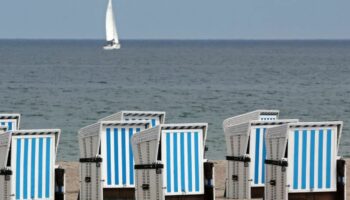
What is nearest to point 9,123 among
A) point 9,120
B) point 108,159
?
point 9,120

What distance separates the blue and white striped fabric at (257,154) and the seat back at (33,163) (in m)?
2.64

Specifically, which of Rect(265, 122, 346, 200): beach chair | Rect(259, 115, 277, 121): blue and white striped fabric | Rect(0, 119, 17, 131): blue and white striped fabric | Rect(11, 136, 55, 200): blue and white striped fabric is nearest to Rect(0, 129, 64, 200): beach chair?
Rect(11, 136, 55, 200): blue and white striped fabric

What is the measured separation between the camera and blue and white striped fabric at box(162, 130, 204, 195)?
14.3 metres

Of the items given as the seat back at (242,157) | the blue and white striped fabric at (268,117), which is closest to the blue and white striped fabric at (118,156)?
the seat back at (242,157)

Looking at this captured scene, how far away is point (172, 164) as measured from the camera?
47.0ft

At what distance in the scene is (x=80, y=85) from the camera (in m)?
69.4

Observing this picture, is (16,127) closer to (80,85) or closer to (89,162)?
(89,162)

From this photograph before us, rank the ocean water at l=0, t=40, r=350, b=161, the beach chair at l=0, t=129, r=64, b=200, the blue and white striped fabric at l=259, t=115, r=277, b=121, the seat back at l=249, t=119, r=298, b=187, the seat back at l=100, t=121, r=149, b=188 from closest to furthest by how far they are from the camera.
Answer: the beach chair at l=0, t=129, r=64, b=200 < the seat back at l=100, t=121, r=149, b=188 < the seat back at l=249, t=119, r=298, b=187 < the blue and white striped fabric at l=259, t=115, r=277, b=121 < the ocean water at l=0, t=40, r=350, b=161

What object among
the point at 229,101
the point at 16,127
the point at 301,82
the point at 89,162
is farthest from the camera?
the point at 301,82

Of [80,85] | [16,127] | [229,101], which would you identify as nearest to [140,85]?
[80,85]

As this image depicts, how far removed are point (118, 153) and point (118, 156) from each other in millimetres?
38

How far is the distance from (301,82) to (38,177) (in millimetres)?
60162
